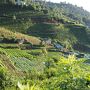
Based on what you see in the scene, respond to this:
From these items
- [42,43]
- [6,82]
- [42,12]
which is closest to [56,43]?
[42,43]

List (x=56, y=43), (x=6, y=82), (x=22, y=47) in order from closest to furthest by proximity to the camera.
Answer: (x=6, y=82) < (x=22, y=47) < (x=56, y=43)

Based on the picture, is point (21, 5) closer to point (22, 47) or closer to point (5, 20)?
point (5, 20)

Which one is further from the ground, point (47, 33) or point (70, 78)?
point (70, 78)

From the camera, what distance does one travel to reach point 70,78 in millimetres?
11398

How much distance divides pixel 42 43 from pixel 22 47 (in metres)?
9.24

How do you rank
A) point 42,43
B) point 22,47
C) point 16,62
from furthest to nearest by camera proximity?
1. point 42,43
2. point 22,47
3. point 16,62

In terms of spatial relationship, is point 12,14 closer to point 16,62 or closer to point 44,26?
point 44,26

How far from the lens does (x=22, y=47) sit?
95.0 meters

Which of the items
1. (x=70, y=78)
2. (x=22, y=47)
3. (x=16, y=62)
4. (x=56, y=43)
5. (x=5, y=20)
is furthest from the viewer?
(x=5, y=20)

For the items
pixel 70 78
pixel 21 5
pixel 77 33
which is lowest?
pixel 77 33

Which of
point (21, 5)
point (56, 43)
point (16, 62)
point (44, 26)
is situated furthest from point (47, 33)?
point (16, 62)

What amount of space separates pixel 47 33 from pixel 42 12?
1641 cm

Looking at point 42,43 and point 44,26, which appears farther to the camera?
point 44,26

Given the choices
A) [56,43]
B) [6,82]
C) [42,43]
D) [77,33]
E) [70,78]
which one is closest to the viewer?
[70,78]
